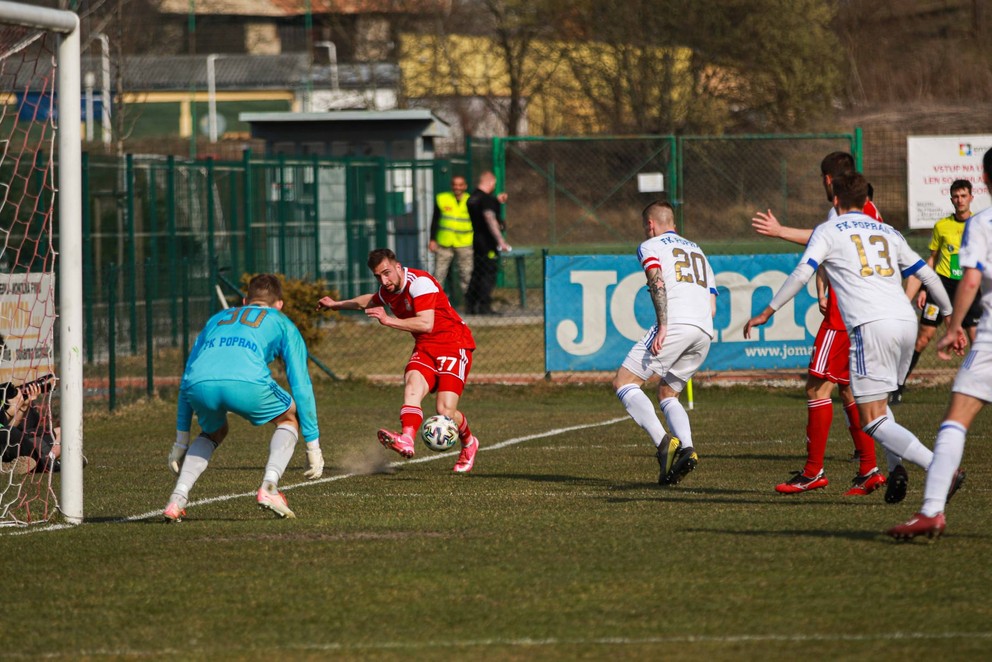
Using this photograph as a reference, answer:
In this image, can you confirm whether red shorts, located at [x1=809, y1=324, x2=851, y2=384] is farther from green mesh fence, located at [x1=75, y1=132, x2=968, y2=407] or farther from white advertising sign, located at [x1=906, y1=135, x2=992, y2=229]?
white advertising sign, located at [x1=906, y1=135, x2=992, y2=229]

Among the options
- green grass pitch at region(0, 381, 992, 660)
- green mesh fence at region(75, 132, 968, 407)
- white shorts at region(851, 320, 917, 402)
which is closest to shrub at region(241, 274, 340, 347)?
green mesh fence at region(75, 132, 968, 407)

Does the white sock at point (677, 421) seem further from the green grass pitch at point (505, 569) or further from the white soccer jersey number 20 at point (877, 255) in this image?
the white soccer jersey number 20 at point (877, 255)

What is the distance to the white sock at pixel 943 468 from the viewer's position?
7.05m

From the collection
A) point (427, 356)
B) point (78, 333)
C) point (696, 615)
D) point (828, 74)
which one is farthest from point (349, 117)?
point (696, 615)

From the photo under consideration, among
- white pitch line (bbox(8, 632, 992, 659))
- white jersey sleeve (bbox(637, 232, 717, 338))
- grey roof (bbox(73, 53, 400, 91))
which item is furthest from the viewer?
grey roof (bbox(73, 53, 400, 91))

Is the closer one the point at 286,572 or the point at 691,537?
the point at 286,572

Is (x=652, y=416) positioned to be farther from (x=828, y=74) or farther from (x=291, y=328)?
(x=828, y=74)

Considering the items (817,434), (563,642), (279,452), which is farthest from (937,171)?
(563,642)

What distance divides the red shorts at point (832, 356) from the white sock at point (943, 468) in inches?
95.0

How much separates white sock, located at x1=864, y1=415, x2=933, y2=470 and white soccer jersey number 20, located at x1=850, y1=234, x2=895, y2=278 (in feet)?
2.74

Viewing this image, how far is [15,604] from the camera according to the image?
6367mm

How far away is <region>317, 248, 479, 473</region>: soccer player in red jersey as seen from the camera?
10.7m

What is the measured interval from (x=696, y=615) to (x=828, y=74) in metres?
30.8

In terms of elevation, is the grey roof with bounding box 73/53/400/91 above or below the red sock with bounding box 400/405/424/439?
above
